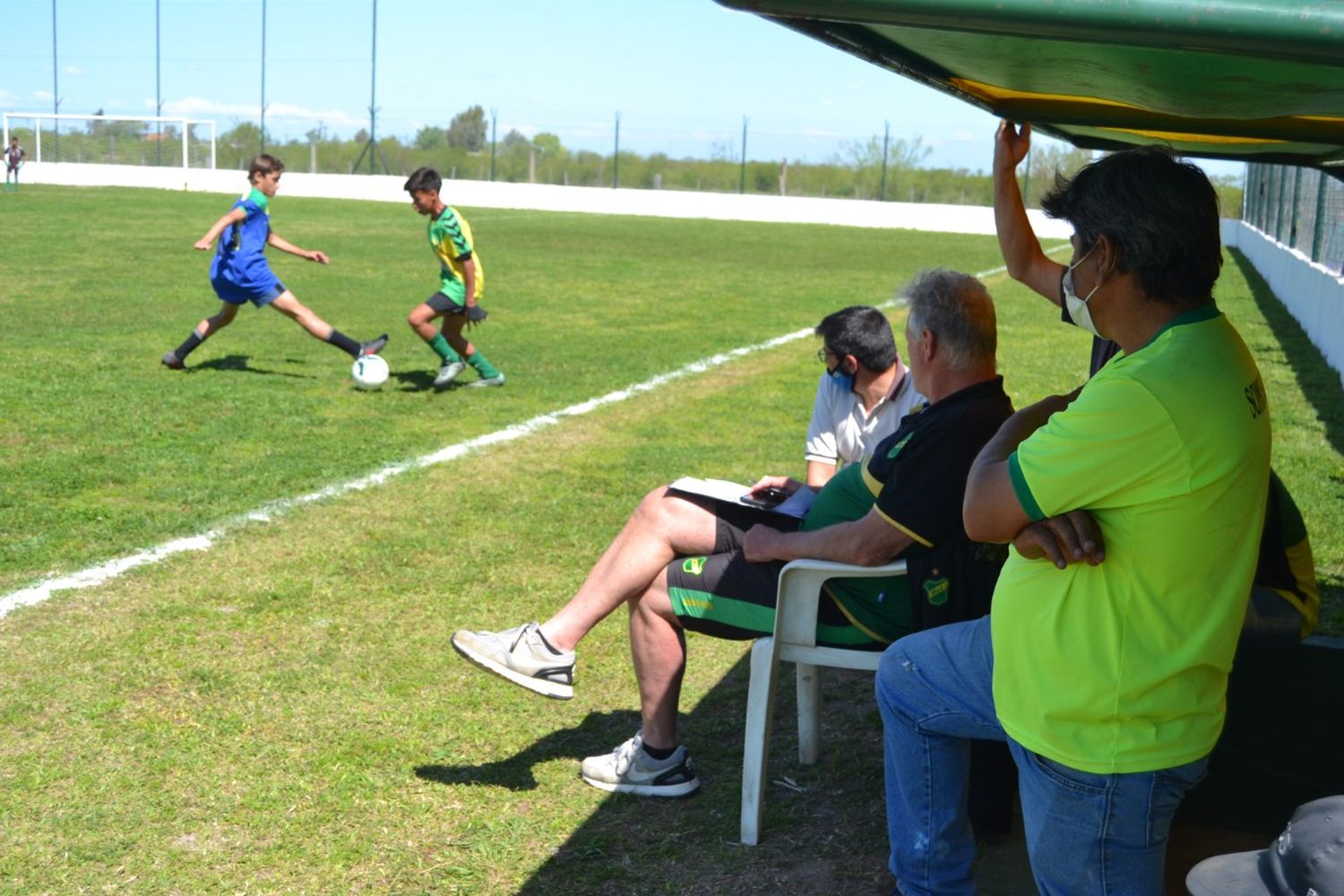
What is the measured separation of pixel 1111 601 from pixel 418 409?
774cm

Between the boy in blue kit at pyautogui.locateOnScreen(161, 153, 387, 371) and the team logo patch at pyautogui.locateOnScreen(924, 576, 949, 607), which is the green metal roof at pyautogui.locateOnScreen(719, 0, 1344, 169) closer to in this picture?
the team logo patch at pyautogui.locateOnScreen(924, 576, 949, 607)

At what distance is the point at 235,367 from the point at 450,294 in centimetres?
193

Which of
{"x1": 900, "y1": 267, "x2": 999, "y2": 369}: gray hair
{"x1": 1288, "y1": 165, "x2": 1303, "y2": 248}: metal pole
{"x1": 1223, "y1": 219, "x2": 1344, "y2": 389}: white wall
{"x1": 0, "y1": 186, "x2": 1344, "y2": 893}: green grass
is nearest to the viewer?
{"x1": 900, "y1": 267, "x2": 999, "y2": 369}: gray hair

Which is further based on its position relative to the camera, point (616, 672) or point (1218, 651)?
point (616, 672)

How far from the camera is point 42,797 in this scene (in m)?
3.69

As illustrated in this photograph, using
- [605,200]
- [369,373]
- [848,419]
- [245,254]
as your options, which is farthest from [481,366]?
[605,200]

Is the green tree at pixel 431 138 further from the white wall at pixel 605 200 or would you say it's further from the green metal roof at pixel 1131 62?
the green metal roof at pixel 1131 62

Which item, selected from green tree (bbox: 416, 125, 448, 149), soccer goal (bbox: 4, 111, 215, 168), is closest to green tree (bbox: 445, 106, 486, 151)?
green tree (bbox: 416, 125, 448, 149)

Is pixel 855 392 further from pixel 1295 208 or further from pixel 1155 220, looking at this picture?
pixel 1295 208

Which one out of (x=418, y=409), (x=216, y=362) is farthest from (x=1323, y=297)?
(x=216, y=362)

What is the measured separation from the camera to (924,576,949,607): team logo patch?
3.34 meters

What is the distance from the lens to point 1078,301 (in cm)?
232

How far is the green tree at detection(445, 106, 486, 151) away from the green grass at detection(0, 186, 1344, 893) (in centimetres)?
6882

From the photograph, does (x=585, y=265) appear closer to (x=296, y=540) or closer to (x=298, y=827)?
(x=296, y=540)
